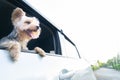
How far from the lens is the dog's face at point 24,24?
2.64 m

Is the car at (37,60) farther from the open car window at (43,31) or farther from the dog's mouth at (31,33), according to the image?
the dog's mouth at (31,33)

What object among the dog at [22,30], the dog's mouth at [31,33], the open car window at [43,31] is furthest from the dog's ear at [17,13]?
the open car window at [43,31]

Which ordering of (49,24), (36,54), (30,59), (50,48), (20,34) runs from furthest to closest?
(50,48) < (49,24) < (20,34) < (36,54) < (30,59)

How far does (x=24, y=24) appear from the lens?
280 centimetres

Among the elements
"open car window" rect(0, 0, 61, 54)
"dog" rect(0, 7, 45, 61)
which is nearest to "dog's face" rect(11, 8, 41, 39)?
"dog" rect(0, 7, 45, 61)

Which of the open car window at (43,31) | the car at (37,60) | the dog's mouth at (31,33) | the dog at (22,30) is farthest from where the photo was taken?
the open car window at (43,31)

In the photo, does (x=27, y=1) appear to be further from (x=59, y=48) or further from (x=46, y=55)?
(x=59, y=48)

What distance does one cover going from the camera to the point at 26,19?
2.88 m

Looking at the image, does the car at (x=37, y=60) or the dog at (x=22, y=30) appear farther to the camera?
the dog at (x=22, y=30)

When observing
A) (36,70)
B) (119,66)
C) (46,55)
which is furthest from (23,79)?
(119,66)

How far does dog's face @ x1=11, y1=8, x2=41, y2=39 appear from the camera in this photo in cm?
264

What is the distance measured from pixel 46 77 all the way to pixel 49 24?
1.01 metres

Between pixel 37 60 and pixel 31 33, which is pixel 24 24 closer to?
pixel 31 33

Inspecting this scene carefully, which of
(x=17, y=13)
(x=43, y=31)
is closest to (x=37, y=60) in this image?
(x=17, y=13)
